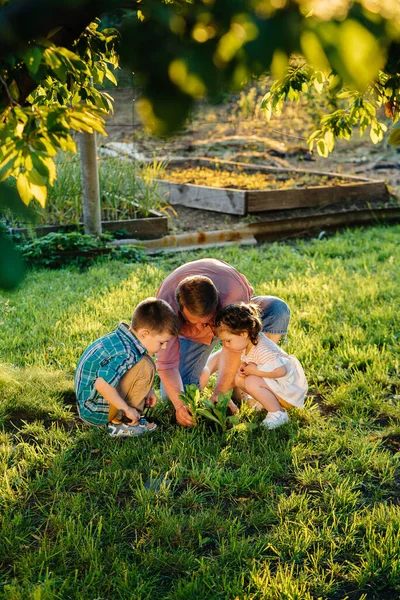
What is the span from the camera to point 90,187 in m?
6.99

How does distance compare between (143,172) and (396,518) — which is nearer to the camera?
(396,518)

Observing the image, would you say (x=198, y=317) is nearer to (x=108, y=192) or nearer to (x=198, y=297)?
(x=198, y=297)

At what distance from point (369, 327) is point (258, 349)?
161cm

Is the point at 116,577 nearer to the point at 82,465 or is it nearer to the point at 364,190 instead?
the point at 82,465

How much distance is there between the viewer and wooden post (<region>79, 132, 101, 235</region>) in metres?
6.90

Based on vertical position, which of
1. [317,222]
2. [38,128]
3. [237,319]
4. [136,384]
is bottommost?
[317,222]

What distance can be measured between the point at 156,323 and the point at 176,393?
1.49ft

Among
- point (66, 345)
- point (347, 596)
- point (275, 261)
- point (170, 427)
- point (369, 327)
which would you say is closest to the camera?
point (347, 596)

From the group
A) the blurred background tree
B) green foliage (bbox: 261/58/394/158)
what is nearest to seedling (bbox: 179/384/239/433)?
green foliage (bbox: 261/58/394/158)

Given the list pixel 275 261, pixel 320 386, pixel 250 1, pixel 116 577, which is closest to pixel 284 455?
pixel 320 386

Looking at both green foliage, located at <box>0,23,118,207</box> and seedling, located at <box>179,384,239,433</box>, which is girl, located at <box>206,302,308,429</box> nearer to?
seedling, located at <box>179,384,239,433</box>

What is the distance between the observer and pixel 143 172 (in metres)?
8.45

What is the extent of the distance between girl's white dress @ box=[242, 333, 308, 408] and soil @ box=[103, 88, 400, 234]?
20.5 feet

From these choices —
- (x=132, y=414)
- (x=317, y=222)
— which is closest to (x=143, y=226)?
(x=317, y=222)
